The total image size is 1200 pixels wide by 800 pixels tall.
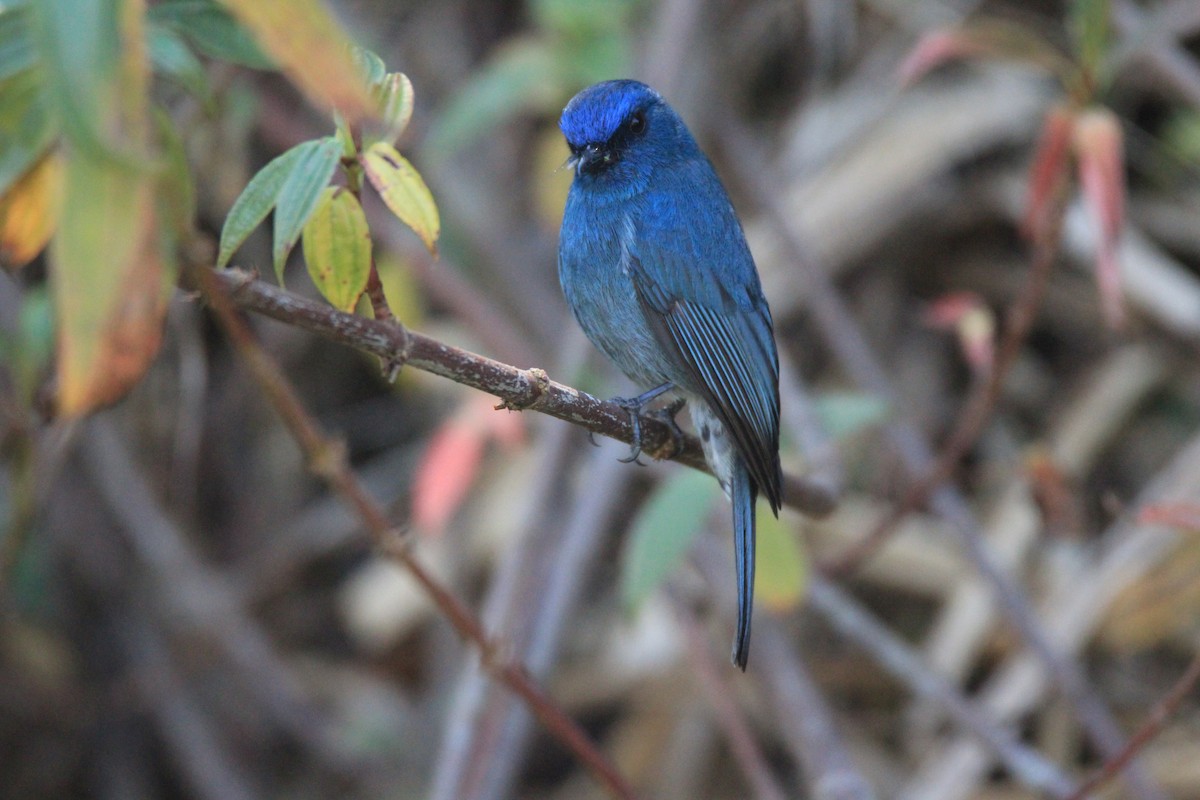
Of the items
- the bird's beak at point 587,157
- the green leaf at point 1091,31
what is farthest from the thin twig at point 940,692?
the green leaf at point 1091,31

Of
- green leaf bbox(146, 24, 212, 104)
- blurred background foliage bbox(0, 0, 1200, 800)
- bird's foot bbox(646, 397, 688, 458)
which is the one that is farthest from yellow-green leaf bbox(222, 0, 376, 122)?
Result: blurred background foliage bbox(0, 0, 1200, 800)

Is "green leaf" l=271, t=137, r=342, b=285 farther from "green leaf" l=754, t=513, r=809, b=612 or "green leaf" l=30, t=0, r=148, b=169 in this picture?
"green leaf" l=754, t=513, r=809, b=612

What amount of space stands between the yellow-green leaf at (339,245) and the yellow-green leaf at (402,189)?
44mm

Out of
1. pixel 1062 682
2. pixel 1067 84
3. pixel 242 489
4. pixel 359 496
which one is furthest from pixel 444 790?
pixel 242 489

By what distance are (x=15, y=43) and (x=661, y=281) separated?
63.4 inches

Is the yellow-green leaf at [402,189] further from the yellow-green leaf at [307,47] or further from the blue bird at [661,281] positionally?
the blue bird at [661,281]

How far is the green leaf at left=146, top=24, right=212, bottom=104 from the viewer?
5.22 feet

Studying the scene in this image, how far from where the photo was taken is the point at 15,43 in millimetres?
1291

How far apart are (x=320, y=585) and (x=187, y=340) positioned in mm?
1493

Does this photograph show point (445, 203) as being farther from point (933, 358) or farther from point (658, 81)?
point (933, 358)

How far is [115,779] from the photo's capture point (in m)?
4.43

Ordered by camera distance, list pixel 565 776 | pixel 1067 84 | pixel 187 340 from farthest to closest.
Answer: pixel 565 776 → pixel 187 340 → pixel 1067 84

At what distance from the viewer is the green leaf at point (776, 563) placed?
2650 millimetres

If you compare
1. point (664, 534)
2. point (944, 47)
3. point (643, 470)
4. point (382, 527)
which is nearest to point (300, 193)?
point (382, 527)
